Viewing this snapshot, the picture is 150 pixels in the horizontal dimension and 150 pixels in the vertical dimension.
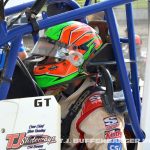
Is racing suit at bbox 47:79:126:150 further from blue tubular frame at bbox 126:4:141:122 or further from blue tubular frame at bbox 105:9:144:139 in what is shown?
blue tubular frame at bbox 126:4:141:122

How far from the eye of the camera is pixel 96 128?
4.95 feet

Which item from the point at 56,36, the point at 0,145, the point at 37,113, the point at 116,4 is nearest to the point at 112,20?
the point at 116,4

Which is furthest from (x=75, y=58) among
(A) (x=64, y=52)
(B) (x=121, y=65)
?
(B) (x=121, y=65)

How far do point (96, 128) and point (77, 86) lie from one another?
24cm

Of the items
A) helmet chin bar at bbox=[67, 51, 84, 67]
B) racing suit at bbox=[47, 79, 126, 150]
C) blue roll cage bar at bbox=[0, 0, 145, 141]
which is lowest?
racing suit at bbox=[47, 79, 126, 150]

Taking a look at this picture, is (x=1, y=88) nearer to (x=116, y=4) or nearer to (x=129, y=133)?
(x=116, y=4)

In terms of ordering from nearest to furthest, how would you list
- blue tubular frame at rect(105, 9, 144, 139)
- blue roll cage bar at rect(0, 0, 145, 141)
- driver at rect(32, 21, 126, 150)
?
blue roll cage bar at rect(0, 0, 145, 141) < blue tubular frame at rect(105, 9, 144, 139) < driver at rect(32, 21, 126, 150)

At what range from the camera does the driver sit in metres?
1.51

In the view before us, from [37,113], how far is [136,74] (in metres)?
0.65

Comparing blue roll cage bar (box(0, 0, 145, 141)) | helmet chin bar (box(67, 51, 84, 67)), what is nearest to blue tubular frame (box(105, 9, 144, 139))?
blue roll cage bar (box(0, 0, 145, 141))

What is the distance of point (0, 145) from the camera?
1.24 metres

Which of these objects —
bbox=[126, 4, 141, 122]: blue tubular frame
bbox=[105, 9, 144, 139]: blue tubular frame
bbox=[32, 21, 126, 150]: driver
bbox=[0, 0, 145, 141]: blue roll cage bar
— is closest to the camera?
bbox=[0, 0, 145, 141]: blue roll cage bar

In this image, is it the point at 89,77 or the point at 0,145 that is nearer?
the point at 0,145

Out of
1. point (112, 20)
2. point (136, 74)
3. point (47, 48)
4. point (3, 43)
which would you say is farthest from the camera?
point (136, 74)
